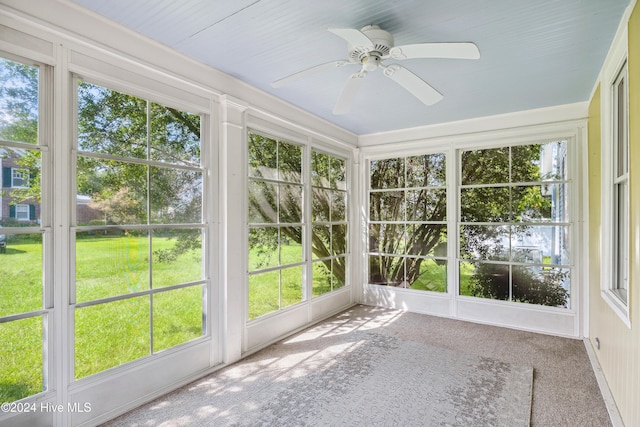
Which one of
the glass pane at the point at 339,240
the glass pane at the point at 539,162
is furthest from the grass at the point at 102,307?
the glass pane at the point at 539,162

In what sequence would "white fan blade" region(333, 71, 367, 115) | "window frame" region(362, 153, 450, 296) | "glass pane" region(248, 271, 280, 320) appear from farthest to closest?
1. "window frame" region(362, 153, 450, 296)
2. "glass pane" region(248, 271, 280, 320)
3. "white fan blade" region(333, 71, 367, 115)

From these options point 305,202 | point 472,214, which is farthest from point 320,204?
point 472,214

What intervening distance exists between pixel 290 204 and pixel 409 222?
1.94 metres

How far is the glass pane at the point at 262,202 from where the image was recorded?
11.3 ft

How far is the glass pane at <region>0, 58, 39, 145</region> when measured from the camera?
1839 millimetres

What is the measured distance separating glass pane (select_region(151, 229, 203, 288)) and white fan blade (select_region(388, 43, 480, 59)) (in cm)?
211

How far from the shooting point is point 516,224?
4113mm

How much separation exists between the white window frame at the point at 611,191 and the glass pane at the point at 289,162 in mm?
2994

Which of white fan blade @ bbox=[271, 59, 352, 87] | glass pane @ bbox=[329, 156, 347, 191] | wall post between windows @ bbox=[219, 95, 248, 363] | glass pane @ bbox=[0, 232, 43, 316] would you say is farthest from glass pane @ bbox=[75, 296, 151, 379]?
glass pane @ bbox=[329, 156, 347, 191]

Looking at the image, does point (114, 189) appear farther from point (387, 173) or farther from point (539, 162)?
point (539, 162)

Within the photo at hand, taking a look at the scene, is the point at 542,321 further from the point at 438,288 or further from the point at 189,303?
the point at 189,303

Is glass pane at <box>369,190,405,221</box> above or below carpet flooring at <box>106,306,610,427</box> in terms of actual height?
above

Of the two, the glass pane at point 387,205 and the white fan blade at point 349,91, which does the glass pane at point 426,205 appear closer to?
the glass pane at point 387,205

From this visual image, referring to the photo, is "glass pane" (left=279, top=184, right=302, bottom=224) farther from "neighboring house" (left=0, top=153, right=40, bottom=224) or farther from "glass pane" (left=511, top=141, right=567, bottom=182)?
"glass pane" (left=511, top=141, right=567, bottom=182)
